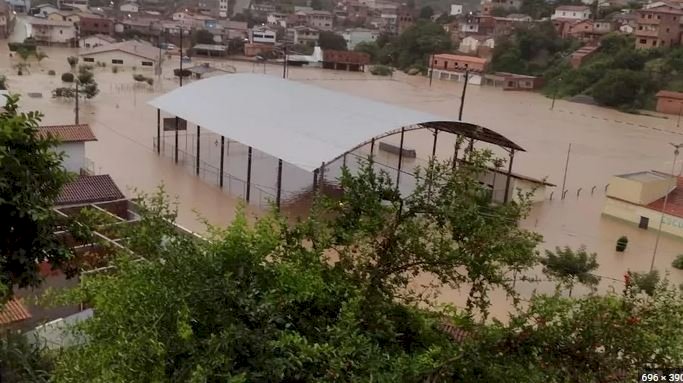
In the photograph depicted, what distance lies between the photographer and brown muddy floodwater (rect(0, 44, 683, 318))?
8.80 meters

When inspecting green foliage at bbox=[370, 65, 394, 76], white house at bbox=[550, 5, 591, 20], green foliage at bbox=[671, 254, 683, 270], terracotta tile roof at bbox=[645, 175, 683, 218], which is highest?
white house at bbox=[550, 5, 591, 20]

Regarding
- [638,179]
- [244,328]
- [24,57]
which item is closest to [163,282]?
[244,328]

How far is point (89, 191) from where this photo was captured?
7.46 m

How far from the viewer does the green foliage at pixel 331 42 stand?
111 ft

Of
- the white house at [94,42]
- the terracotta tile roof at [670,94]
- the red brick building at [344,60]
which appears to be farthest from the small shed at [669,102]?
the white house at [94,42]

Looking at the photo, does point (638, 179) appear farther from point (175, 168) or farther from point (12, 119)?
point (12, 119)

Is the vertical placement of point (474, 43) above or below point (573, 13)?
below

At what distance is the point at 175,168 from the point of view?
34.8 feet

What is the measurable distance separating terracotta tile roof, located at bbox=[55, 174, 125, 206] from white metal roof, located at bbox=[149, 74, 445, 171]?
1832 mm

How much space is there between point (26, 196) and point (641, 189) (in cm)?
870

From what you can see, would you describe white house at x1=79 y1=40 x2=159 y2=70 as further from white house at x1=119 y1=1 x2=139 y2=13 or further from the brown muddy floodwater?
white house at x1=119 y1=1 x2=139 y2=13

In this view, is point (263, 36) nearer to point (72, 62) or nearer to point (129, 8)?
point (72, 62)

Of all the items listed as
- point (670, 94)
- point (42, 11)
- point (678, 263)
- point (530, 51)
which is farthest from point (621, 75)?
point (42, 11)

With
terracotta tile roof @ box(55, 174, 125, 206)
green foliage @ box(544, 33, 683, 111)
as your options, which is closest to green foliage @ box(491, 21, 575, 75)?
green foliage @ box(544, 33, 683, 111)
